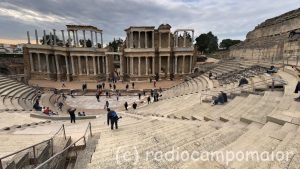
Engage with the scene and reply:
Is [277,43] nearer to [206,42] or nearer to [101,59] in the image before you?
[101,59]

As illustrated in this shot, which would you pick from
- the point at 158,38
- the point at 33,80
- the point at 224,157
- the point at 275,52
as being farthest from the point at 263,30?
the point at 33,80

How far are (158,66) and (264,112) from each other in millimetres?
35875

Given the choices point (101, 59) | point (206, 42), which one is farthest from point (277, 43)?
point (206, 42)

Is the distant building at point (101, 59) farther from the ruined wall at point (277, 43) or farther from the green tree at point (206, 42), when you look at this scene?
the green tree at point (206, 42)

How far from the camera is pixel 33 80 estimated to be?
41281 mm

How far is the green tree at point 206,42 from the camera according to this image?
77.1 metres

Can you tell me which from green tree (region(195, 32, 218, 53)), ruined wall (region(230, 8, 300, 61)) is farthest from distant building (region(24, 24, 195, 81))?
green tree (region(195, 32, 218, 53))

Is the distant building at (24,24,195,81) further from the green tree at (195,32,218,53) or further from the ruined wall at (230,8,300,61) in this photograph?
the green tree at (195,32,218,53)

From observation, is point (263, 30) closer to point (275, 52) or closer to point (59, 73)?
A: point (275, 52)

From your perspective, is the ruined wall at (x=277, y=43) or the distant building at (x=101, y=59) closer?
the ruined wall at (x=277, y=43)

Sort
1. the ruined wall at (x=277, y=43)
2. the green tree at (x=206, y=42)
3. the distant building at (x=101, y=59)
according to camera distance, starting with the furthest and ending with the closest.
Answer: the green tree at (x=206, y=42) < the distant building at (x=101, y=59) < the ruined wall at (x=277, y=43)

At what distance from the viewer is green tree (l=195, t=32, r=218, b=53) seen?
7706 centimetres

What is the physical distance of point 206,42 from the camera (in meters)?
77.2

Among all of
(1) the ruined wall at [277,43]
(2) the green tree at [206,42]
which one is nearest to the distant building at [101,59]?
(1) the ruined wall at [277,43]
